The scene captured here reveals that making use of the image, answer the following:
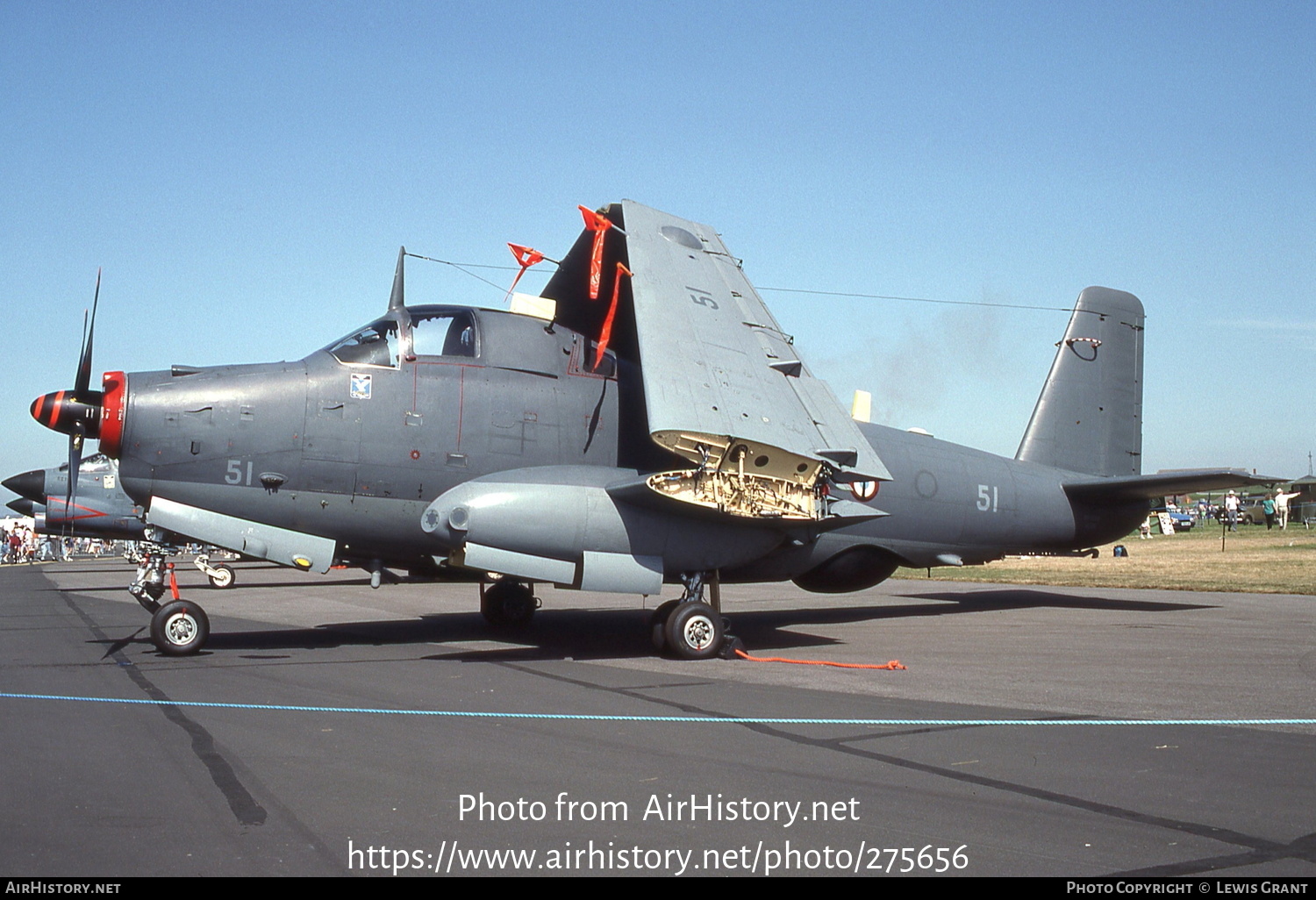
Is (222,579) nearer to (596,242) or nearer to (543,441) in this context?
(543,441)


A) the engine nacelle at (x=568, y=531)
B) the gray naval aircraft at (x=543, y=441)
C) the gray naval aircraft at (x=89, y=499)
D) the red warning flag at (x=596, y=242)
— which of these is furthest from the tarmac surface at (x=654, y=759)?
the gray naval aircraft at (x=89, y=499)

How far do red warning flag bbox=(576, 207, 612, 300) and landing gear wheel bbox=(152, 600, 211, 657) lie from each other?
18.9 feet

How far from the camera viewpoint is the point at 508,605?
1457cm

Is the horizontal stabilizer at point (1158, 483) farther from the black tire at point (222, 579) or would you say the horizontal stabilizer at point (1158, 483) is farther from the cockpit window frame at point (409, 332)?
the black tire at point (222, 579)

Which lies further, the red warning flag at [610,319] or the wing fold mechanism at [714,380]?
the red warning flag at [610,319]

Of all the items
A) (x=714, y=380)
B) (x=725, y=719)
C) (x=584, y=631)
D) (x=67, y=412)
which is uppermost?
(x=714, y=380)

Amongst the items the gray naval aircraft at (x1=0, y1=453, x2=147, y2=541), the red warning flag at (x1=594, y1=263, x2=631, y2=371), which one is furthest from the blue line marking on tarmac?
the gray naval aircraft at (x1=0, y1=453, x2=147, y2=541)

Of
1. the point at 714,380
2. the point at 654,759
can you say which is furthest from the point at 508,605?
the point at 654,759

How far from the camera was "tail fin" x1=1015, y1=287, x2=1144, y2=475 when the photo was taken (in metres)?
17.0

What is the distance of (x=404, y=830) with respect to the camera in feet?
15.1

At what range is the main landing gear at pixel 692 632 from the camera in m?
11.2

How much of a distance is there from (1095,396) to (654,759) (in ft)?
45.0

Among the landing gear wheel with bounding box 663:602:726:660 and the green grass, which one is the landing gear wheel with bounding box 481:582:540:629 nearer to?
the landing gear wheel with bounding box 663:602:726:660

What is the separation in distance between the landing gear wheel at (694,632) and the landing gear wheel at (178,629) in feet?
17.4
